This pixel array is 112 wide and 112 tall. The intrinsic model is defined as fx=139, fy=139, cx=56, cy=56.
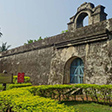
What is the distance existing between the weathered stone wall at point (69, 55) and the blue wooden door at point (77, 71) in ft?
0.68

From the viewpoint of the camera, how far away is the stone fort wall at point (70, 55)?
6.32 metres

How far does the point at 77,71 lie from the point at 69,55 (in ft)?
3.27

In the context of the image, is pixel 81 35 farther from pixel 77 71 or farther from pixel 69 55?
pixel 77 71

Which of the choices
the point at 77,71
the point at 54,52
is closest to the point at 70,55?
the point at 77,71

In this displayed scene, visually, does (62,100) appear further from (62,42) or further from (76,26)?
(76,26)

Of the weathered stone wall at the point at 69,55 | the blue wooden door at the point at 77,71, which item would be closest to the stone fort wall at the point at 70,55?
the weathered stone wall at the point at 69,55

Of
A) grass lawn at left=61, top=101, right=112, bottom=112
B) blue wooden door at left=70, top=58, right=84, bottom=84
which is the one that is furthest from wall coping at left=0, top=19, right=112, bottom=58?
grass lawn at left=61, top=101, right=112, bottom=112

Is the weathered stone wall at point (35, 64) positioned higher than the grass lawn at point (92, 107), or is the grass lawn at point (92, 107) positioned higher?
the weathered stone wall at point (35, 64)

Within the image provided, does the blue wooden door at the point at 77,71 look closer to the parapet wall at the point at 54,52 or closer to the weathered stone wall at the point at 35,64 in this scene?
the parapet wall at the point at 54,52

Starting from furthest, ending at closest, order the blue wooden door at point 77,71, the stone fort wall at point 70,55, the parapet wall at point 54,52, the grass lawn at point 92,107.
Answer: the blue wooden door at point 77,71, the parapet wall at point 54,52, the stone fort wall at point 70,55, the grass lawn at point 92,107

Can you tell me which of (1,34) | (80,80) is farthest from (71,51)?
(1,34)

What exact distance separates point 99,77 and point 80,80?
137 cm

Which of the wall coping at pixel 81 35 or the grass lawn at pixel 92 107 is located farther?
the wall coping at pixel 81 35

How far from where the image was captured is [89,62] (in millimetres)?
6824
